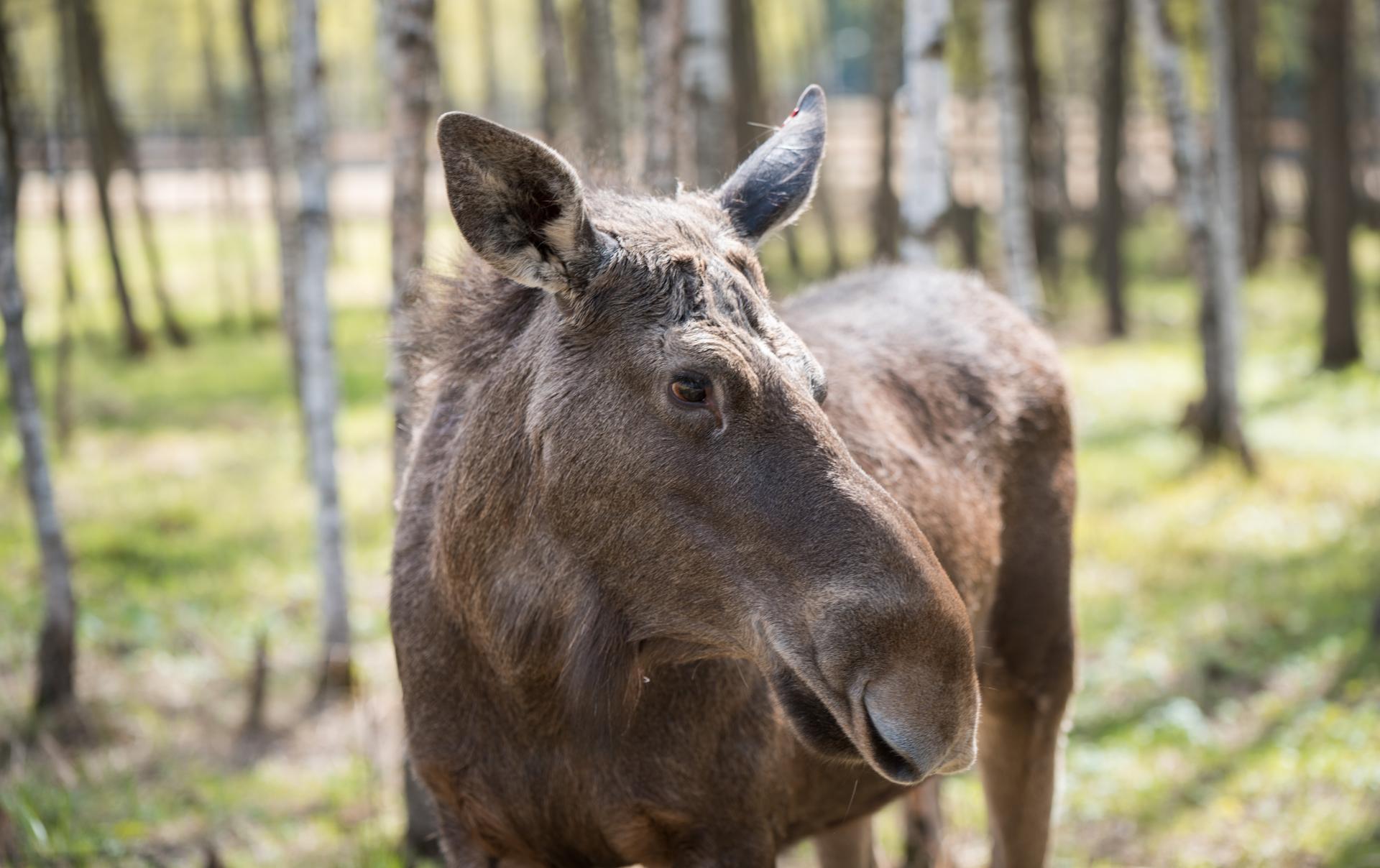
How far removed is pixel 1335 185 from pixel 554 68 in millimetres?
9957

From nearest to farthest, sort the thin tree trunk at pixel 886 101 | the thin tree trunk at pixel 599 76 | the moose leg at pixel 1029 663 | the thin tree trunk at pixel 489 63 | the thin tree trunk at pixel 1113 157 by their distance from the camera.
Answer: the moose leg at pixel 1029 663 → the thin tree trunk at pixel 599 76 → the thin tree trunk at pixel 886 101 → the thin tree trunk at pixel 1113 157 → the thin tree trunk at pixel 489 63

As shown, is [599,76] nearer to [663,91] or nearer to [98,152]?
[98,152]

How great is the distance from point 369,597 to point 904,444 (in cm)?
631

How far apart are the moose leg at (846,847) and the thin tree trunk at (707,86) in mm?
5451

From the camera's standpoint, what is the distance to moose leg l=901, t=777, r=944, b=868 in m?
5.68

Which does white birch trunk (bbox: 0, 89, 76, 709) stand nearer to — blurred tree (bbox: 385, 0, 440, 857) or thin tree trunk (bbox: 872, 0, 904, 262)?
blurred tree (bbox: 385, 0, 440, 857)

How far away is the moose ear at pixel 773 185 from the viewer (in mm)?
3436

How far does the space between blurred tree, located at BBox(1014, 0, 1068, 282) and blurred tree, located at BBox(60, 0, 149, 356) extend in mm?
13289

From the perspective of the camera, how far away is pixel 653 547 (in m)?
2.88

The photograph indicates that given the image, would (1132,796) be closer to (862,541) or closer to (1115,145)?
(862,541)

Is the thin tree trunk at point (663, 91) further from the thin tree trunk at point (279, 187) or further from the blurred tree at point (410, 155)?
the thin tree trunk at point (279, 187)

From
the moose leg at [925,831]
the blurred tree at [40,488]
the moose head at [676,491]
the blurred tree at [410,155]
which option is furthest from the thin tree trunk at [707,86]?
the moose head at [676,491]

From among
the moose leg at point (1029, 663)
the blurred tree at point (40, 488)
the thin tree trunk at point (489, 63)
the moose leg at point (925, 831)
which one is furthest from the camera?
the thin tree trunk at point (489, 63)

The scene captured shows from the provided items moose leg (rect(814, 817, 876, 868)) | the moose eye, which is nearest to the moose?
the moose eye
